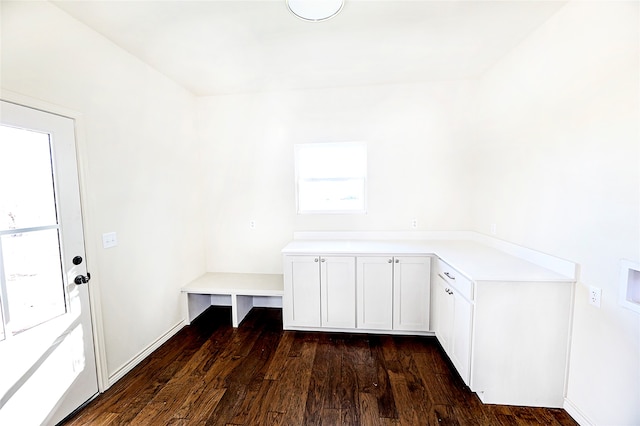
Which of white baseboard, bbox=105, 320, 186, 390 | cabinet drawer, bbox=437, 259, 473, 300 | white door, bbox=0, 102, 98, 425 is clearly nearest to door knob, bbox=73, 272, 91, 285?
white door, bbox=0, 102, 98, 425

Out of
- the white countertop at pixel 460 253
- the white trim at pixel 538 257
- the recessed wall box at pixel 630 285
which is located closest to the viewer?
the recessed wall box at pixel 630 285

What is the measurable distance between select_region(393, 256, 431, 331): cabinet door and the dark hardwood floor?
191mm

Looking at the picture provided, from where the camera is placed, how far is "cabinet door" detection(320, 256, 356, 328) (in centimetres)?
274

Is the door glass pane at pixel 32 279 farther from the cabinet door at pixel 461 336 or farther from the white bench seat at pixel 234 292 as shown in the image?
the cabinet door at pixel 461 336

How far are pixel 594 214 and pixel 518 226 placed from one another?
737 mm

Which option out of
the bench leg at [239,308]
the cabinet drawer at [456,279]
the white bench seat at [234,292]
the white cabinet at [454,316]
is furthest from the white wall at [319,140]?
the white cabinet at [454,316]

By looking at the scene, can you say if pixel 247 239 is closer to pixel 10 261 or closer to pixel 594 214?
pixel 10 261

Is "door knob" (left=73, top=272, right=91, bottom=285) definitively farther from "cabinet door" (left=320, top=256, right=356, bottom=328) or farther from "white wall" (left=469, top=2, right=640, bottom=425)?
"white wall" (left=469, top=2, right=640, bottom=425)

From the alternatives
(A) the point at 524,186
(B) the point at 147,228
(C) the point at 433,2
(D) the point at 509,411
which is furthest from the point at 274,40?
(D) the point at 509,411

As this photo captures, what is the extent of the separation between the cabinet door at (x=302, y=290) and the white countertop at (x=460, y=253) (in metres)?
0.11

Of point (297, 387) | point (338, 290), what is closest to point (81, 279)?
point (297, 387)

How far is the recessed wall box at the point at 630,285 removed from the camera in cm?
138

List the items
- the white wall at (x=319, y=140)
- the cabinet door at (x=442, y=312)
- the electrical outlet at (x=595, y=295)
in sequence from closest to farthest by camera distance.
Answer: the electrical outlet at (x=595, y=295), the cabinet door at (x=442, y=312), the white wall at (x=319, y=140)

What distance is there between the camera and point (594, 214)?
5.24 ft
